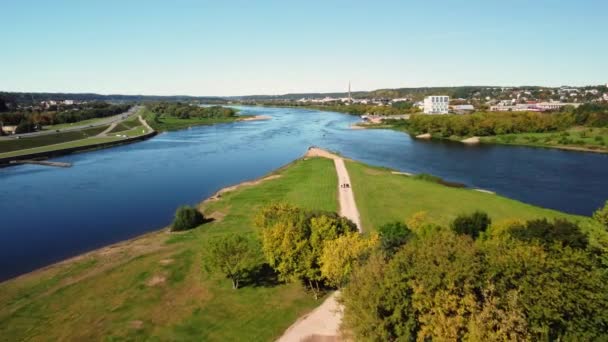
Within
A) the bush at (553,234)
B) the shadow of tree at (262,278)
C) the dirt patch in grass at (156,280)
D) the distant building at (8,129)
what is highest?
the distant building at (8,129)

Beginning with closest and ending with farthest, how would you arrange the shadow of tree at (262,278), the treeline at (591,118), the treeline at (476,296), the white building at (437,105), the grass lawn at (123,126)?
the treeline at (476,296)
the shadow of tree at (262,278)
the treeline at (591,118)
the grass lawn at (123,126)
the white building at (437,105)

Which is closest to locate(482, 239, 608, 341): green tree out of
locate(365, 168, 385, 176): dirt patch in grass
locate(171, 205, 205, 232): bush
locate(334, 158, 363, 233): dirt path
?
locate(334, 158, 363, 233): dirt path

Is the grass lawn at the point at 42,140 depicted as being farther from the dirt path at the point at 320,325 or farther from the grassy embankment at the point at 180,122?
the dirt path at the point at 320,325

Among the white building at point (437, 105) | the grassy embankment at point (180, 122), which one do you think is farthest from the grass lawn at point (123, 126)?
the white building at point (437, 105)

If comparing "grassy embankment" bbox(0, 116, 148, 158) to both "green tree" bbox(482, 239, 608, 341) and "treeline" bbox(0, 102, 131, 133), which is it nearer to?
"treeline" bbox(0, 102, 131, 133)

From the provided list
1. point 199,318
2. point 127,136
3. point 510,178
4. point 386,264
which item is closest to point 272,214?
→ point 199,318

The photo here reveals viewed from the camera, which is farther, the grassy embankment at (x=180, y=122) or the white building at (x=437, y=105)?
the white building at (x=437, y=105)
